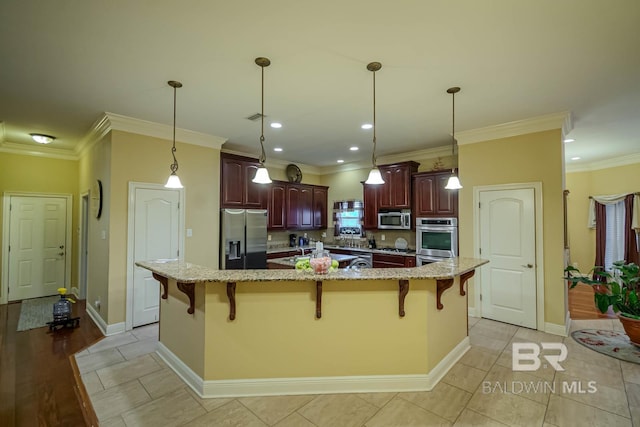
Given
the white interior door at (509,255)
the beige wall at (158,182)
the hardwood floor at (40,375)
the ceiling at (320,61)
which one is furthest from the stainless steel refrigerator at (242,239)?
the white interior door at (509,255)

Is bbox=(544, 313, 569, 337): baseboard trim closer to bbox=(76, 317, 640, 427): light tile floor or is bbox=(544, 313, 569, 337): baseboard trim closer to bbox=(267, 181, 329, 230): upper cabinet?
bbox=(76, 317, 640, 427): light tile floor

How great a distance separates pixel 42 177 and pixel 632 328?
912 centimetres

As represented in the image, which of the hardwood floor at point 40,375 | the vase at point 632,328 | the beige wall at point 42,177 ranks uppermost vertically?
the beige wall at point 42,177

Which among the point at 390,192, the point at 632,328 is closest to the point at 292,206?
the point at 390,192

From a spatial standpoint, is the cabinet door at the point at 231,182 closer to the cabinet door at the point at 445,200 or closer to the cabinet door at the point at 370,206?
the cabinet door at the point at 370,206

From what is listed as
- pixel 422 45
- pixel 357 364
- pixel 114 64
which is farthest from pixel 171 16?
pixel 357 364

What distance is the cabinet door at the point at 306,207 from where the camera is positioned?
22.5ft

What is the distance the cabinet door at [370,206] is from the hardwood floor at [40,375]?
4765 mm

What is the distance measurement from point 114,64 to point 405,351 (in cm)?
355

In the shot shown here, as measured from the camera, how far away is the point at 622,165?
629 cm

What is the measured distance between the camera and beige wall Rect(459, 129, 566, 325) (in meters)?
3.79

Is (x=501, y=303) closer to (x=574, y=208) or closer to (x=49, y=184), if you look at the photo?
(x=574, y=208)

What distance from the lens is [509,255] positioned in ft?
13.7

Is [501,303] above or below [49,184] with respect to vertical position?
below
